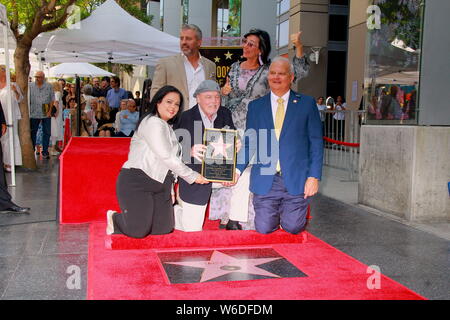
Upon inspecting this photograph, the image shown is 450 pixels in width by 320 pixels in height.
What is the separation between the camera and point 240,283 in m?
3.71

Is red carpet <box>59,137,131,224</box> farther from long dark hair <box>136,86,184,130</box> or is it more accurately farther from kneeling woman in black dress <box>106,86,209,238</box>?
long dark hair <box>136,86,184,130</box>

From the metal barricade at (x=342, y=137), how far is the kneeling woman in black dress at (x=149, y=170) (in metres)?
6.10

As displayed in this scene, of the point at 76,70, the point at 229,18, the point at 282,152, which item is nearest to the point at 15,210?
the point at 282,152

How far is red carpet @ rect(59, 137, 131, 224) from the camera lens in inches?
233

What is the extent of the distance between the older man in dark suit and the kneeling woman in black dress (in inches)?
7.8

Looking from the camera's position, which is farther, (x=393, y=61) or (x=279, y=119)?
(x=393, y=61)

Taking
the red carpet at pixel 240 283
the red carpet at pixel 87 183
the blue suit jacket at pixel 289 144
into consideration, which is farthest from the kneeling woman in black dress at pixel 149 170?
the red carpet at pixel 87 183

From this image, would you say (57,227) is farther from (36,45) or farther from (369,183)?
(36,45)

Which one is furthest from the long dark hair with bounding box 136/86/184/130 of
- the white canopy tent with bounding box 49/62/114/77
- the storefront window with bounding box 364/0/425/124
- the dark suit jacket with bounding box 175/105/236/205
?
the white canopy tent with bounding box 49/62/114/77

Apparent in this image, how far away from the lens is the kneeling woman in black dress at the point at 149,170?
4.66 m

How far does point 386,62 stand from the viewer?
706 cm

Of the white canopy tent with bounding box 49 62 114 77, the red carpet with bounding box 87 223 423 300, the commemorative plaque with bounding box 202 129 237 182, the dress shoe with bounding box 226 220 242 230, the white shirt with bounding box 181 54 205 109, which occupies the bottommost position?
the red carpet with bounding box 87 223 423 300

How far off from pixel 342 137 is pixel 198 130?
24.3 feet

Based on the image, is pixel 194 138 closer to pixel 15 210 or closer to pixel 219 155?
pixel 219 155
